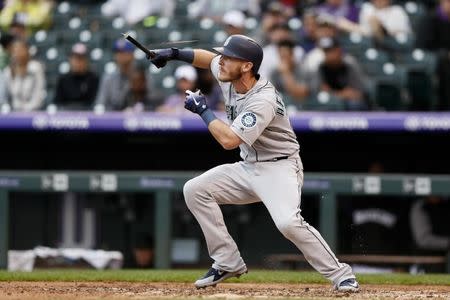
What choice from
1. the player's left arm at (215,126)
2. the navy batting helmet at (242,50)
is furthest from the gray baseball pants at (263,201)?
the navy batting helmet at (242,50)

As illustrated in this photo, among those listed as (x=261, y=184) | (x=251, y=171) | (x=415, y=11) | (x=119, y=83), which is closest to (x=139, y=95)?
(x=119, y=83)

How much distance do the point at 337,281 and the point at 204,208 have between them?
939 mm

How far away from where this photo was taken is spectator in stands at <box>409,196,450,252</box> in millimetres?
11289

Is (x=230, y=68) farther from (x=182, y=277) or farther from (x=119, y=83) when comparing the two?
(x=119, y=83)

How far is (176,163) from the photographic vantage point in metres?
11.8

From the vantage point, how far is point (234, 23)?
37.9 feet

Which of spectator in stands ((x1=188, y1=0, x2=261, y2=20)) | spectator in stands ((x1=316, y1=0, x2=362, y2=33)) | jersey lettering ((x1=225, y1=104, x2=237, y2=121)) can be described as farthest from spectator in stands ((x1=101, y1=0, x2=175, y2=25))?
jersey lettering ((x1=225, y1=104, x2=237, y2=121))

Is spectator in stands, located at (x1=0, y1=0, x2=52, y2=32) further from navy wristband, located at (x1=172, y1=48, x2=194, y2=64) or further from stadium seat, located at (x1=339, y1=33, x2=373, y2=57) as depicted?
navy wristband, located at (x1=172, y1=48, x2=194, y2=64)

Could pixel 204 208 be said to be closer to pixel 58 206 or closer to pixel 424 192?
pixel 424 192

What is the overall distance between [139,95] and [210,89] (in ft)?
2.42

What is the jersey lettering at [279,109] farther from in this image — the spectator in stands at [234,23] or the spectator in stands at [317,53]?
the spectator in stands at [234,23]

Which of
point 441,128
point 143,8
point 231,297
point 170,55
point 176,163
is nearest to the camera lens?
point 231,297

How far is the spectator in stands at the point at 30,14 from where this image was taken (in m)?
13.2

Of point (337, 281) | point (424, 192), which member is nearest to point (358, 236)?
point (424, 192)
